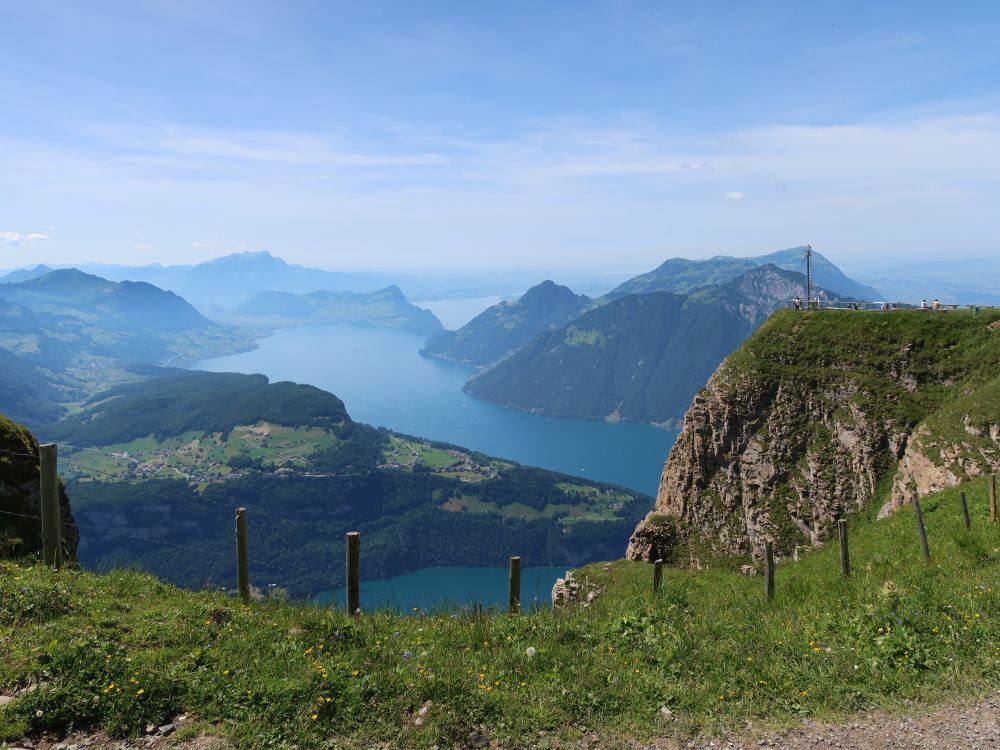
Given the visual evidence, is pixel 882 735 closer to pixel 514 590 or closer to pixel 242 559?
pixel 514 590

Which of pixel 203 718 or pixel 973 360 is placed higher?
pixel 973 360

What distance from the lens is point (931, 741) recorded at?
10016 millimetres

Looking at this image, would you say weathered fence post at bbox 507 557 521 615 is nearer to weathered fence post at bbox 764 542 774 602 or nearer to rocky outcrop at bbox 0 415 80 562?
weathered fence post at bbox 764 542 774 602

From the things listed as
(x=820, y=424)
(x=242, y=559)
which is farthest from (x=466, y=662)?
(x=820, y=424)

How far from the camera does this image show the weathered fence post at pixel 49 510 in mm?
14289

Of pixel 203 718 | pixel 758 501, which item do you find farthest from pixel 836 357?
pixel 203 718

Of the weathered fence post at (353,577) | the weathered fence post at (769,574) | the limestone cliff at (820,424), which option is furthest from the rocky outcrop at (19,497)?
the limestone cliff at (820,424)

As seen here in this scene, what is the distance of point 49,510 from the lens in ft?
47.5

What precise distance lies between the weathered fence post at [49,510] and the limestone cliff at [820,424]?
4664 centimetres

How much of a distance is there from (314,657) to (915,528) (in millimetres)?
22490

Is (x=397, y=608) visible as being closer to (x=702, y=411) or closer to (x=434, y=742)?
(x=434, y=742)

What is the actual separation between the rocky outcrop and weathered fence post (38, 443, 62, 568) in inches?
55.9

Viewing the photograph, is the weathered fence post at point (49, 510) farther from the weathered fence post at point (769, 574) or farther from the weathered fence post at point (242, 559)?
the weathered fence post at point (769, 574)

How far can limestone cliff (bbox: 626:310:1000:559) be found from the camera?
154ft
